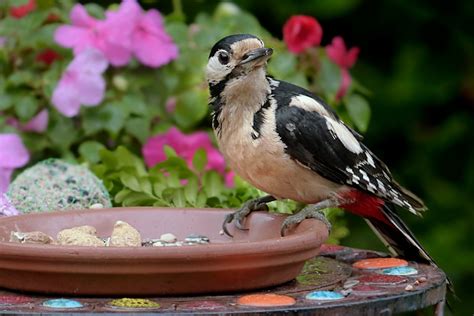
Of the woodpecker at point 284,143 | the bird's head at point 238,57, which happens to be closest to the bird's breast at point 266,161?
the woodpecker at point 284,143

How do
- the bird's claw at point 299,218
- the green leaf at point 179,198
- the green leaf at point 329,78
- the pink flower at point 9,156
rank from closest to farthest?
the bird's claw at point 299,218, the green leaf at point 179,198, the pink flower at point 9,156, the green leaf at point 329,78

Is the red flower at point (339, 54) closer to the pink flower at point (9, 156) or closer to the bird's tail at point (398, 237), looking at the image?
the bird's tail at point (398, 237)

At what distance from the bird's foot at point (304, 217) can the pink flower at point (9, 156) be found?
1.02 m

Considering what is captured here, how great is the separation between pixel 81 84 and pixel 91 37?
19 cm

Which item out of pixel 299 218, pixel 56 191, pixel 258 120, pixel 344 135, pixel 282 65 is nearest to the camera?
pixel 299 218

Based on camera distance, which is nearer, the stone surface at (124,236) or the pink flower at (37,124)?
the stone surface at (124,236)

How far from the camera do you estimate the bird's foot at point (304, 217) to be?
2723 mm

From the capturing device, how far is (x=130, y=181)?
333cm

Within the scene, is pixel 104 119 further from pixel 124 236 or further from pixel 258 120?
pixel 124 236

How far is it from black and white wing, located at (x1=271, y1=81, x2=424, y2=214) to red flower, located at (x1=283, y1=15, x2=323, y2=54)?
2.93 ft

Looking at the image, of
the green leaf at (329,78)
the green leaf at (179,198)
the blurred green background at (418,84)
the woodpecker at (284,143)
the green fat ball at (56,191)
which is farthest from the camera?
the blurred green background at (418,84)

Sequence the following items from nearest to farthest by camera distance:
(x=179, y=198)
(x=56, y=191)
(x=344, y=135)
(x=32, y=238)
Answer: (x=32, y=238) → (x=344, y=135) → (x=56, y=191) → (x=179, y=198)

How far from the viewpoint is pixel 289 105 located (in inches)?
113

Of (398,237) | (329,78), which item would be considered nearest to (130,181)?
(398,237)
